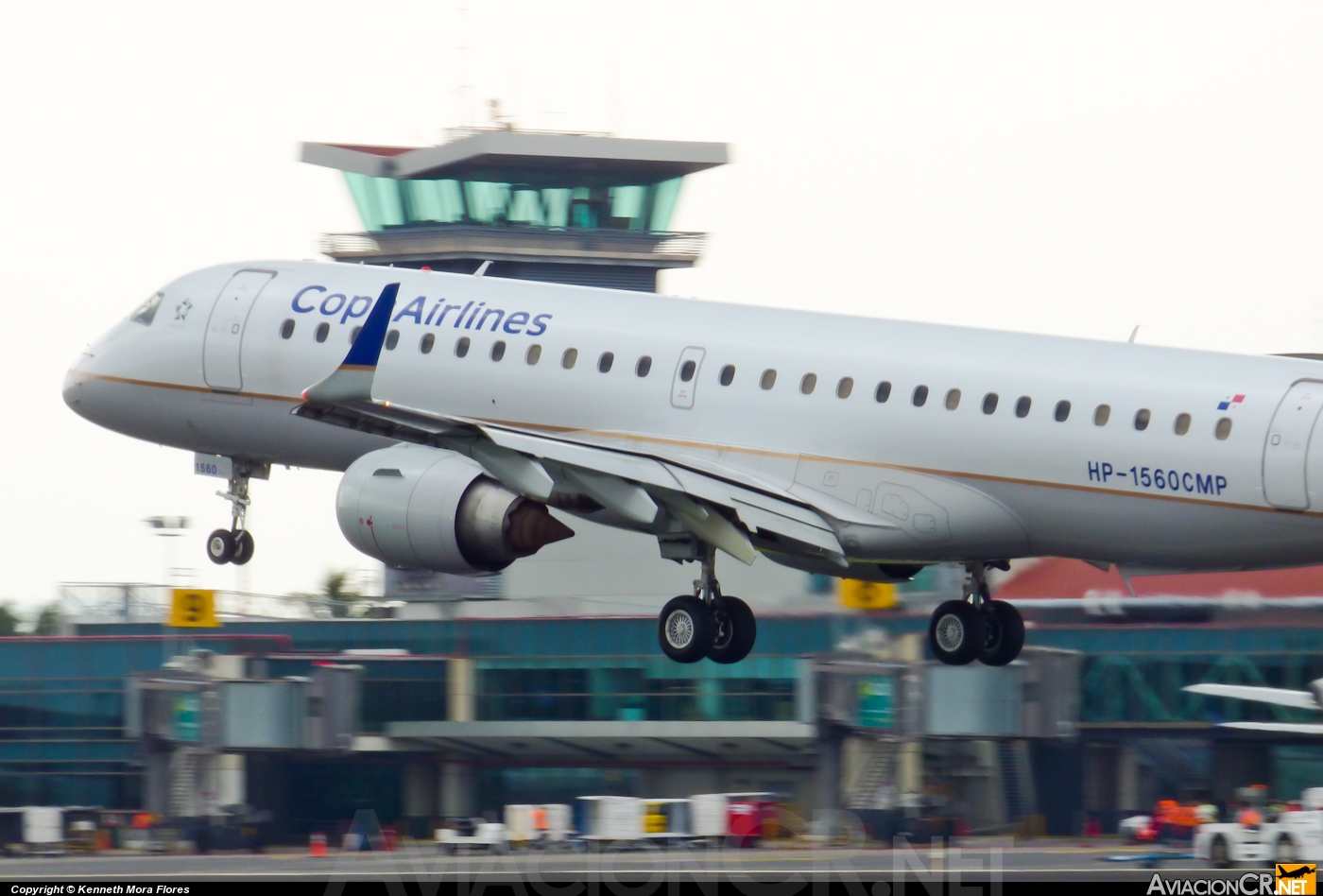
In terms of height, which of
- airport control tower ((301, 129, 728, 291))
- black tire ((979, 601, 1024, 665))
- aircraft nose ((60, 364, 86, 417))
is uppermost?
airport control tower ((301, 129, 728, 291))

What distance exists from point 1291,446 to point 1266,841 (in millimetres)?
13291

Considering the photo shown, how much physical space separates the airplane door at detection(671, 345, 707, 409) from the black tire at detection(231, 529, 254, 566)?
9.72 metres

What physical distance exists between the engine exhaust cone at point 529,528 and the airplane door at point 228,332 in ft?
22.0

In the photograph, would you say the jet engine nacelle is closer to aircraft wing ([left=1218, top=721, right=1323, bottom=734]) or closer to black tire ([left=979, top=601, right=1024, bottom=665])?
black tire ([left=979, top=601, right=1024, bottom=665])

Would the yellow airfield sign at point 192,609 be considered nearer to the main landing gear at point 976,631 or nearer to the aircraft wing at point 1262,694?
the aircraft wing at point 1262,694

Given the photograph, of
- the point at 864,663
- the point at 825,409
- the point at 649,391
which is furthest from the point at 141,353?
the point at 864,663

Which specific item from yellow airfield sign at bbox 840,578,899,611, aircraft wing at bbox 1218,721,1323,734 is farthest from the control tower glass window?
aircraft wing at bbox 1218,721,1323,734

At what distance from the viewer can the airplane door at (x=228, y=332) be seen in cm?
3522

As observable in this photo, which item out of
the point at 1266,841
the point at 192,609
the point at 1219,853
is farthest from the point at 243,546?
the point at 192,609

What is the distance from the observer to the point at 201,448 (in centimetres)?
3669

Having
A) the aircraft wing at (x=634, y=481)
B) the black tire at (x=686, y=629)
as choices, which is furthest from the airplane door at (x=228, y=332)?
the black tire at (x=686, y=629)

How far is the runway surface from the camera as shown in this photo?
37.6 m

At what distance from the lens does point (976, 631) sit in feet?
107

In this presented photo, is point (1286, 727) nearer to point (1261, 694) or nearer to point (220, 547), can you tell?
point (1261, 694)
